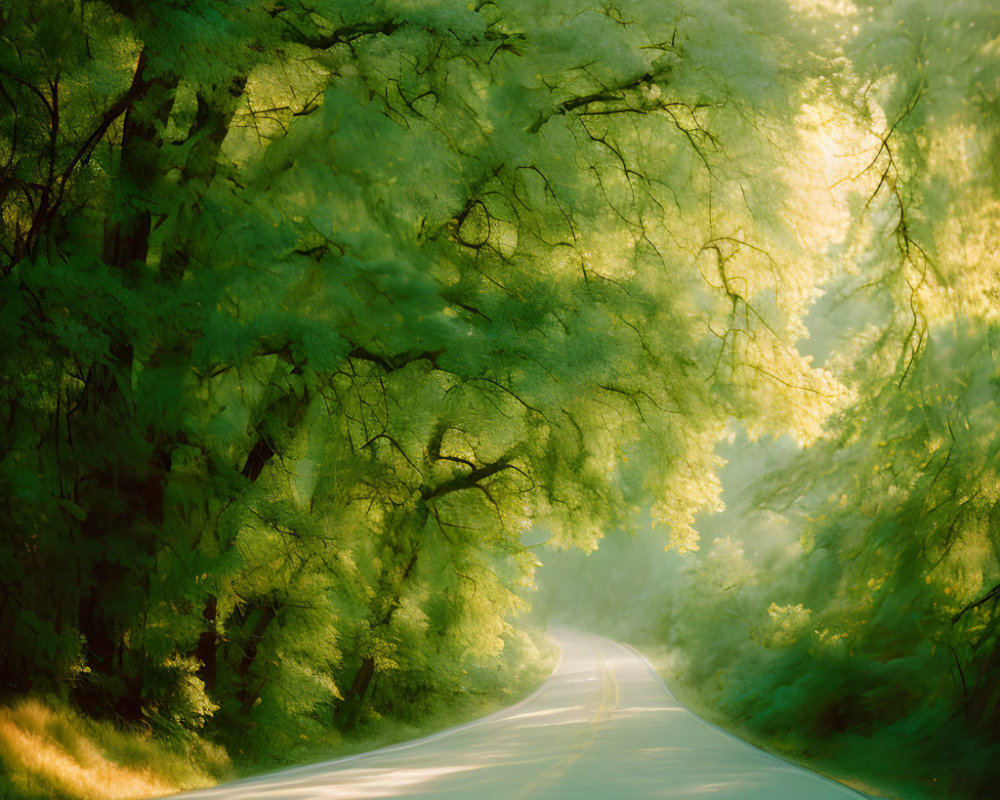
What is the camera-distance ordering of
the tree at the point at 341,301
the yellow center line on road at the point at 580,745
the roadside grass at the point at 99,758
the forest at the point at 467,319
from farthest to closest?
the yellow center line on road at the point at 580,745
the roadside grass at the point at 99,758
the forest at the point at 467,319
the tree at the point at 341,301

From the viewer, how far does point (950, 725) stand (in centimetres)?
1020

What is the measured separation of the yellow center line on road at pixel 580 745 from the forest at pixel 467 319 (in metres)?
3.20

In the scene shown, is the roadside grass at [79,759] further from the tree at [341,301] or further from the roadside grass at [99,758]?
the tree at [341,301]

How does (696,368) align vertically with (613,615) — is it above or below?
above

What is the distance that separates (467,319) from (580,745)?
20.7 ft

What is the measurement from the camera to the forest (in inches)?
328

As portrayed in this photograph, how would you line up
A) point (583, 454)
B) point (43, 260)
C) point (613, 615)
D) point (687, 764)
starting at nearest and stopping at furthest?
Result: 1. point (43, 260)
2. point (687, 764)
3. point (583, 454)
4. point (613, 615)

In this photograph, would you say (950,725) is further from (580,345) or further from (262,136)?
(262,136)

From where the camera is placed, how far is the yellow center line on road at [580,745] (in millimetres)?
8961

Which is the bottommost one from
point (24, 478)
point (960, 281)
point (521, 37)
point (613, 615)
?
point (613, 615)

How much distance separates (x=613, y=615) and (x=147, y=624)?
206 feet

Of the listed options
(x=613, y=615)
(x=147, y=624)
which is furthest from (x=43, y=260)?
(x=613, y=615)

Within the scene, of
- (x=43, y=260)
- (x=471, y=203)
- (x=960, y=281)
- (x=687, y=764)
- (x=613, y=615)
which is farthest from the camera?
(x=613, y=615)

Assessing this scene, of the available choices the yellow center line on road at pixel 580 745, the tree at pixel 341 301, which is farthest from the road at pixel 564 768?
the tree at pixel 341 301
